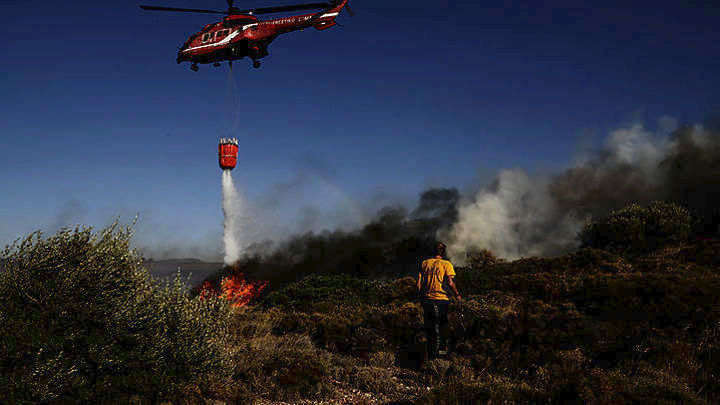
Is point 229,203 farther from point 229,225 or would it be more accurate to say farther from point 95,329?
point 95,329

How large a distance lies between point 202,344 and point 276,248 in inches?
2017

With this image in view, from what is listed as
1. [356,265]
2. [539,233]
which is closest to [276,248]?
[356,265]

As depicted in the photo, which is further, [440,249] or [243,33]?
[243,33]

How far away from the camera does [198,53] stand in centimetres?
2453

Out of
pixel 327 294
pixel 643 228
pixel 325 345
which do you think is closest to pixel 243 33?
pixel 327 294

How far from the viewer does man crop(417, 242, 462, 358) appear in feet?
30.3

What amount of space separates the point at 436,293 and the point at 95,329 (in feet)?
22.9

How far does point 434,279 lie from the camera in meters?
9.26

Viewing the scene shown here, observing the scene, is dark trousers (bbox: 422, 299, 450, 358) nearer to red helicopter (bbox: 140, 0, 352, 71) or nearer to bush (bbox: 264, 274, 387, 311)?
bush (bbox: 264, 274, 387, 311)

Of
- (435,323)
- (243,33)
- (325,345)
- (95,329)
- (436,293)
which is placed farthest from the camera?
(243,33)

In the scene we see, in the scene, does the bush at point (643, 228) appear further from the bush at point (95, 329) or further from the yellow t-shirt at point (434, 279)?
the bush at point (95, 329)

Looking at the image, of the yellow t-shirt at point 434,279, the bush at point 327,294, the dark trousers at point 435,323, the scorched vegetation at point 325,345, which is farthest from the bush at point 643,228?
the yellow t-shirt at point 434,279

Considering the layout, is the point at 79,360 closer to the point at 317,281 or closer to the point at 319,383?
the point at 319,383

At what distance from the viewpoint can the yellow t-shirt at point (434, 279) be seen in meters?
9.23
